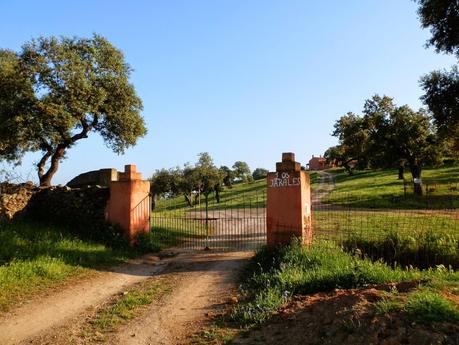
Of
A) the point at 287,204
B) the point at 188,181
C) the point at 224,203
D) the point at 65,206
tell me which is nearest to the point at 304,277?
the point at 287,204

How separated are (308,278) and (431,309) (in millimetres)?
3336

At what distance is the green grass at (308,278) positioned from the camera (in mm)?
7287

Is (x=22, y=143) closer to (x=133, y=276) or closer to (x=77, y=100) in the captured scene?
(x=77, y=100)

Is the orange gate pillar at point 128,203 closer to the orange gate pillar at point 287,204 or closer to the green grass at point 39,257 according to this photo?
the green grass at point 39,257

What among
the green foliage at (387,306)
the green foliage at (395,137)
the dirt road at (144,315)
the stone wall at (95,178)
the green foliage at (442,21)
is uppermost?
the green foliage at (442,21)

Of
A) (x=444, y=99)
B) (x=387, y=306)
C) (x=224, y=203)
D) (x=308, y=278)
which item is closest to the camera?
(x=387, y=306)

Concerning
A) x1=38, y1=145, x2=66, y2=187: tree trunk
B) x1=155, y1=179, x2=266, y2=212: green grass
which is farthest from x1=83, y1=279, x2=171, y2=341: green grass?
x1=38, y1=145, x2=66, y2=187: tree trunk

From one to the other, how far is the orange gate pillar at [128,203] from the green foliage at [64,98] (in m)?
5.36

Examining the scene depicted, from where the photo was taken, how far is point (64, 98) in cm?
1856

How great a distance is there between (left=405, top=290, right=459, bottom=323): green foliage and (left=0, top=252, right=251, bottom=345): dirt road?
11.2ft

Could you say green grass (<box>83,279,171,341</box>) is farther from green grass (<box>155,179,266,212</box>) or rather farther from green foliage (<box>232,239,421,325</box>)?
green grass (<box>155,179,266,212</box>)

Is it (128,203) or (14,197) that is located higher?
(14,197)

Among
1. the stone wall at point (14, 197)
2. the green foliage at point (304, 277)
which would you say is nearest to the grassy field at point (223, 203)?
the stone wall at point (14, 197)

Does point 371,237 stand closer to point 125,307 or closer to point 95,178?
point 125,307
